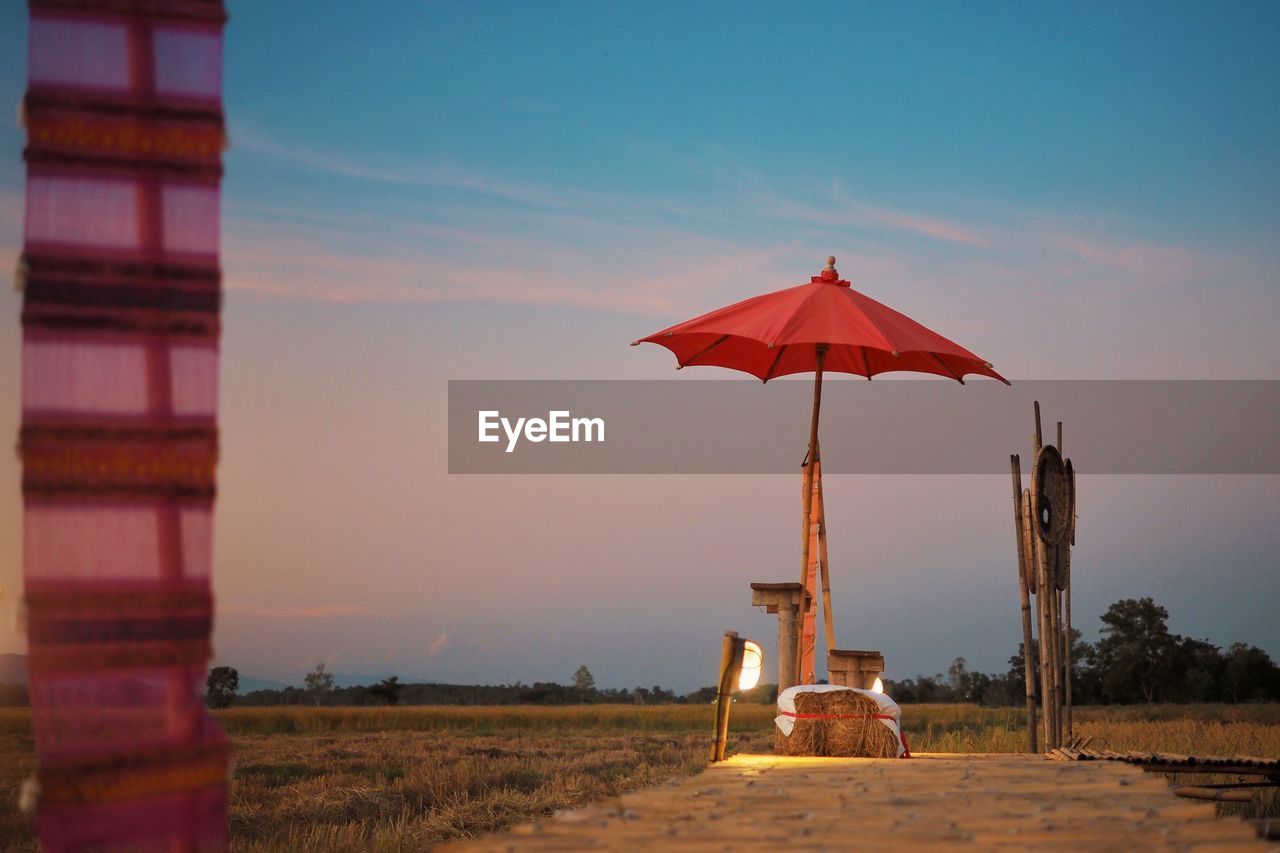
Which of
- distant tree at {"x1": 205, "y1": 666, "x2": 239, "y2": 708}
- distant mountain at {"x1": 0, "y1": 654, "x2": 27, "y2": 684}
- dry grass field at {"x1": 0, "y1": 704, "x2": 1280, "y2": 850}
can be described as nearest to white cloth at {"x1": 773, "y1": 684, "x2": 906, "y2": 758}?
dry grass field at {"x1": 0, "y1": 704, "x2": 1280, "y2": 850}

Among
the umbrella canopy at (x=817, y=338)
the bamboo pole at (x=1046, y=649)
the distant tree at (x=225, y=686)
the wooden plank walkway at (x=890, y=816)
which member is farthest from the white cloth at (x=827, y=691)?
the distant tree at (x=225, y=686)

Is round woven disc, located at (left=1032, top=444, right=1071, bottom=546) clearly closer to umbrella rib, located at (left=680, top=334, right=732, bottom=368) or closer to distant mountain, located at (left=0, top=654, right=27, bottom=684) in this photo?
umbrella rib, located at (left=680, top=334, right=732, bottom=368)

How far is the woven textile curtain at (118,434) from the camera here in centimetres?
294

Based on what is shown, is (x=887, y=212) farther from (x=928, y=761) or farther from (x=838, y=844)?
(x=838, y=844)

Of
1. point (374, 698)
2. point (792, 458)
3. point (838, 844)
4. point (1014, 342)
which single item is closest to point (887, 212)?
point (1014, 342)

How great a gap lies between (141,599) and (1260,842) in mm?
3186

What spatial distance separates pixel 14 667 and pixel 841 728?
4.58 meters

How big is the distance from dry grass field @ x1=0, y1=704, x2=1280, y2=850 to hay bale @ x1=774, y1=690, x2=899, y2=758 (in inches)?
149

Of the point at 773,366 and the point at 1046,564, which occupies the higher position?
the point at 773,366

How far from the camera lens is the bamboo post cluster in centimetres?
785

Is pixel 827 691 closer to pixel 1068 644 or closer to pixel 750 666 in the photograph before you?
pixel 750 666

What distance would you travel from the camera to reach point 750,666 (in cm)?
624

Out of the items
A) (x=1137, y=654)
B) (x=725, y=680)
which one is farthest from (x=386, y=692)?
(x=725, y=680)

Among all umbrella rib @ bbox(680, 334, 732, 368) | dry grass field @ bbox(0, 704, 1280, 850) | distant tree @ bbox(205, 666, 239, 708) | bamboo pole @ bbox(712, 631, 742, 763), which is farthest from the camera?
distant tree @ bbox(205, 666, 239, 708)
